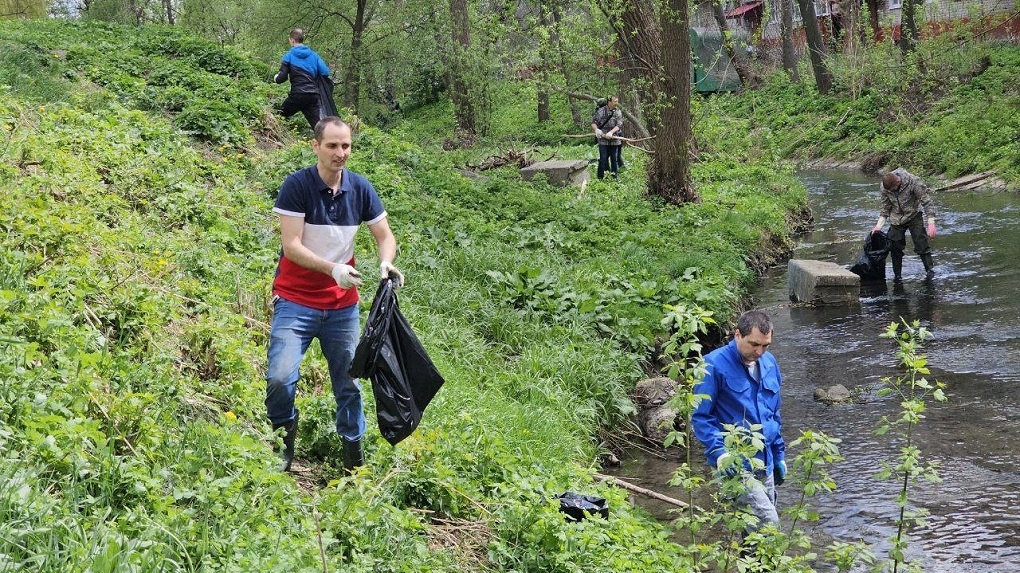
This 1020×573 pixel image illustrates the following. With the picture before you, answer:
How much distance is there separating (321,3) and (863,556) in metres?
28.0

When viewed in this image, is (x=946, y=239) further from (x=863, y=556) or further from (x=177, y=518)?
(x=177, y=518)

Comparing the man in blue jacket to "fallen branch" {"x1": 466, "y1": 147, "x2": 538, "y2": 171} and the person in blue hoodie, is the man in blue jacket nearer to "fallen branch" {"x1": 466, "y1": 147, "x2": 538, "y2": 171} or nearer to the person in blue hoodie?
the person in blue hoodie

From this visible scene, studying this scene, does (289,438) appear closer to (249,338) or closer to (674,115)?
(249,338)

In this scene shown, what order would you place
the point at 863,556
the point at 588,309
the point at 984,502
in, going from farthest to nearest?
1. the point at 588,309
2. the point at 984,502
3. the point at 863,556

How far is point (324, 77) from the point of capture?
1420cm

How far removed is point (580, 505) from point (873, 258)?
8.99m

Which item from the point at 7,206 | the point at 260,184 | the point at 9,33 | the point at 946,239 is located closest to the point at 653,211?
the point at 946,239

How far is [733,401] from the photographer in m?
5.27

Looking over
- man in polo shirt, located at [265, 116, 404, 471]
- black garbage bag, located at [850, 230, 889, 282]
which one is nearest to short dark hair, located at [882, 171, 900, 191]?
black garbage bag, located at [850, 230, 889, 282]

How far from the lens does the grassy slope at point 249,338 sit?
13.2 feet

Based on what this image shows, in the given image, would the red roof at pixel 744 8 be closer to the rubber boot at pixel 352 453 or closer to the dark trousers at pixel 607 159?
the dark trousers at pixel 607 159

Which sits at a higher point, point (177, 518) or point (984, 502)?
point (177, 518)

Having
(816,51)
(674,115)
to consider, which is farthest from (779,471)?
(816,51)

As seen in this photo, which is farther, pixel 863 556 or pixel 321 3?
pixel 321 3
